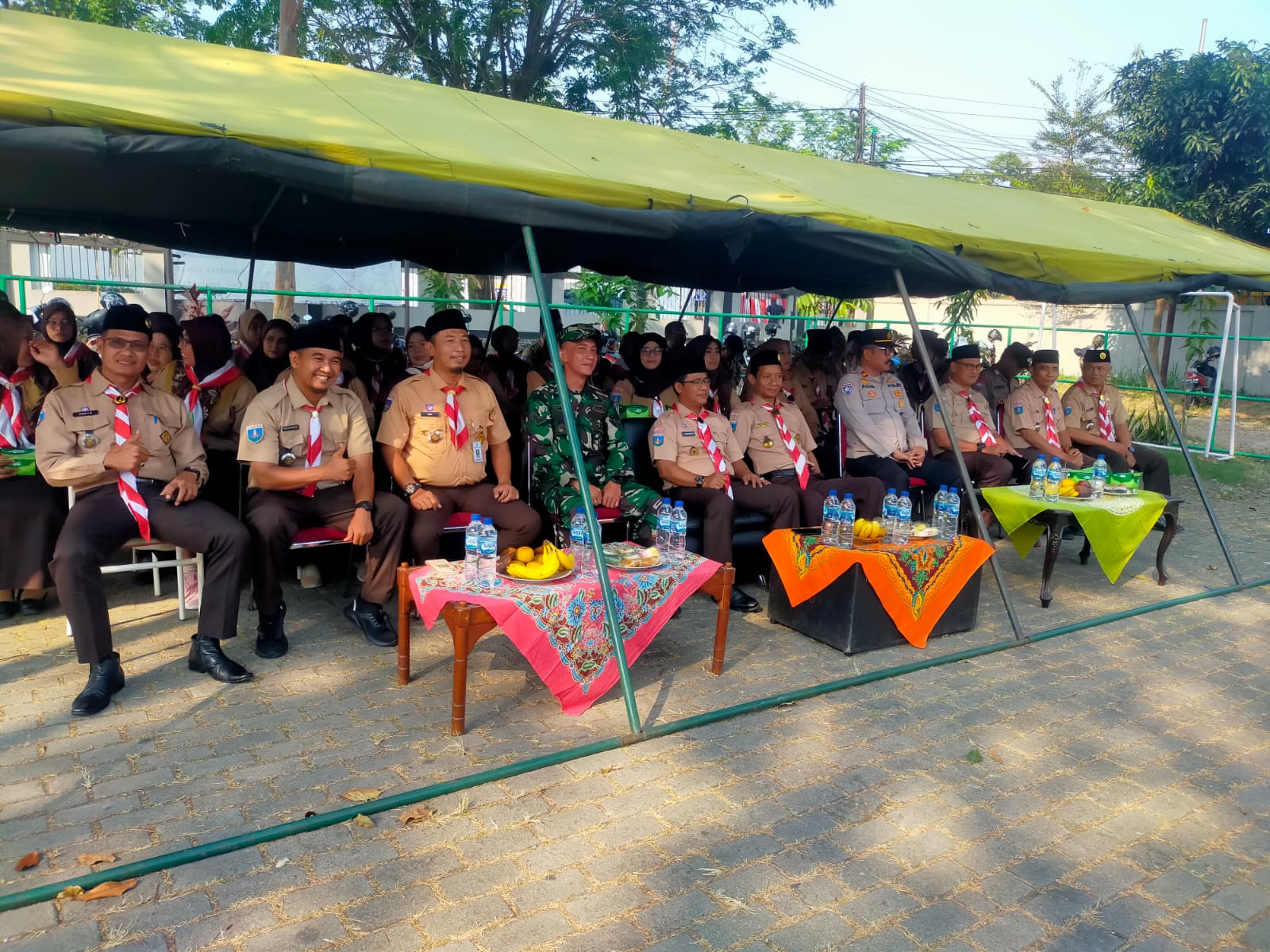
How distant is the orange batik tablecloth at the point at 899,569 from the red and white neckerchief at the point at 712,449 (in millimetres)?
685

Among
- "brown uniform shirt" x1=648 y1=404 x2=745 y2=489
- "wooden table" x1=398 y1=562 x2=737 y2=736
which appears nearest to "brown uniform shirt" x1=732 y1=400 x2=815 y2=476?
"brown uniform shirt" x1=648 y1=404 x2=745 y2=489

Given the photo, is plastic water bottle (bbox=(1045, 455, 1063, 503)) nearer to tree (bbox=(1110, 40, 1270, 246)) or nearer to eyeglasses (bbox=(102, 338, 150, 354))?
eyeglasses (bbox=(102, 338, 150, 354))

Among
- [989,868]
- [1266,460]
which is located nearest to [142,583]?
[989,868]

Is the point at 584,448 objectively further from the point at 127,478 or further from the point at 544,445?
the point at 127,478

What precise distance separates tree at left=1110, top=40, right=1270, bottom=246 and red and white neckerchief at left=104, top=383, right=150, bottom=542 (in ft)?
55.4

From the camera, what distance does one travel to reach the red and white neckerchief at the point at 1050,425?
8188 mm

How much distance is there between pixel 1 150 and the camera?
3064mm

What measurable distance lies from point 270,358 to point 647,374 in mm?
3262

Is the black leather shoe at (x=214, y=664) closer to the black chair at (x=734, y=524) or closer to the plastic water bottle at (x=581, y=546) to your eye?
the plastic water bottle at (x=581, y=546)

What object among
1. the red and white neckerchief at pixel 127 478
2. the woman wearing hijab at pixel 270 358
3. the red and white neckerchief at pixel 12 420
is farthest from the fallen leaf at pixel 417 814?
the woman wearing hijab at pixel 270 358

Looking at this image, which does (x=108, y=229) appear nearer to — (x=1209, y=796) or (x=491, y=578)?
(x=491, y=578)

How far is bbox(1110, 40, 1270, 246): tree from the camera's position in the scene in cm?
1523

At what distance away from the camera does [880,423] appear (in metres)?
7.16

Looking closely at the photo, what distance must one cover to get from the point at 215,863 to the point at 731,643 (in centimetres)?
294
